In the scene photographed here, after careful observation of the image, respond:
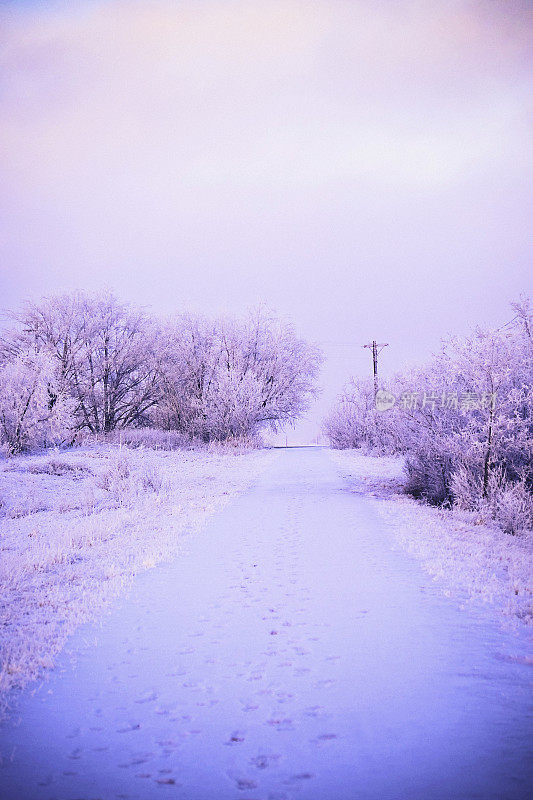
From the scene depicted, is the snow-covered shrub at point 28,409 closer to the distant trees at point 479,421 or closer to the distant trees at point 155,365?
the distant trees at point 155,365

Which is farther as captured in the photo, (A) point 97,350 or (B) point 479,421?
(A) point 97,350

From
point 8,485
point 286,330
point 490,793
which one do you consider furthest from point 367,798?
point 286,330

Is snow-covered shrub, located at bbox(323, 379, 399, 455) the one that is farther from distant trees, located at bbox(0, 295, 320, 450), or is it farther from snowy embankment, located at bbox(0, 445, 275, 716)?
snowy embankment, located at bbox(0, 445, 275, 716)

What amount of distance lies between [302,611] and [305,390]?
30.1 meters

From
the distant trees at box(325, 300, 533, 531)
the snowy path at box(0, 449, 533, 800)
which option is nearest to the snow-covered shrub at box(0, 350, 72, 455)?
the distant trees at box(325, 300, 533, 531)

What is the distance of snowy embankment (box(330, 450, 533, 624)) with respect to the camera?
4.65 m

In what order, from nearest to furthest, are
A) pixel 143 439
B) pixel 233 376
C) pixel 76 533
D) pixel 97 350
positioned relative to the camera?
pixel 76 533 < pixel 143 439 < pixel 233 376 < pixel 97 350

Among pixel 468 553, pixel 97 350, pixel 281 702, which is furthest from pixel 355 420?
pixel 281 702

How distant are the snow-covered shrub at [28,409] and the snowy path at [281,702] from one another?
1455cm

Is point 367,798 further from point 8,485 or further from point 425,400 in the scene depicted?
point 8,485

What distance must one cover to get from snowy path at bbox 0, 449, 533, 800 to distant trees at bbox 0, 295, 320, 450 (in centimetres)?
2285

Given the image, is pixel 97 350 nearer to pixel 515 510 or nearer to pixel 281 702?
pixel 515 510

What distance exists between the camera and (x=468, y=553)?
238 inches

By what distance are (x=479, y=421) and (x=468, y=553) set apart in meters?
3.61
